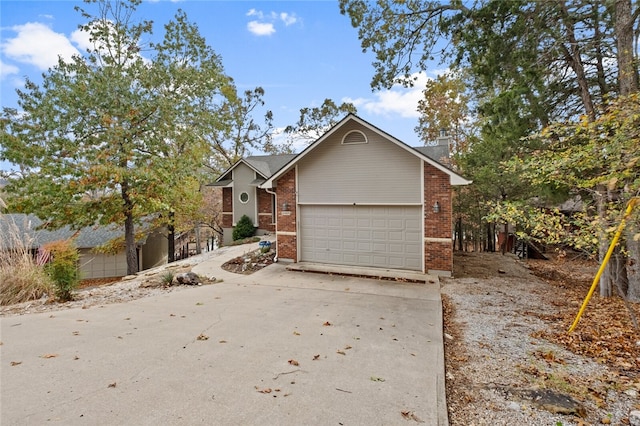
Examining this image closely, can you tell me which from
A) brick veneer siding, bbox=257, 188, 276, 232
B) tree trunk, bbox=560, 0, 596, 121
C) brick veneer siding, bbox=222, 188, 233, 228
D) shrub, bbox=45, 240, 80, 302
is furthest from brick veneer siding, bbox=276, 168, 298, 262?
brick veneer siding, bbox=222, 188, 233, 228

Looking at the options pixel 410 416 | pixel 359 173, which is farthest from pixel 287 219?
pixel 410 416

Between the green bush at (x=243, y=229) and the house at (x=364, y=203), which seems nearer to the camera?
the house at (x=364, y=203)

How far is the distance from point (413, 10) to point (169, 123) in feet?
30.5

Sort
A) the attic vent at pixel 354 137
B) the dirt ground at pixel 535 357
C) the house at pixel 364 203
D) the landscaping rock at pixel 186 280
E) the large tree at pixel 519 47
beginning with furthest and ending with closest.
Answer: the attic vent at pixel 354 137
the house at pixel 364 203
the landscaping rock at pixel 186 280
the large tree at pixel 519 47
the dirt ground at pixel 535 357

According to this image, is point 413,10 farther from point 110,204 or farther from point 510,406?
point 110,204

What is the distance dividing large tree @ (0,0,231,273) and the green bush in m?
4.05

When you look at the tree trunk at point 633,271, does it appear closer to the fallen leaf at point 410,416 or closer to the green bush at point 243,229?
the fallen leaf at point 410,416

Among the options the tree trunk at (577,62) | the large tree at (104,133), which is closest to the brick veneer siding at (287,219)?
the large tree at (104,133)

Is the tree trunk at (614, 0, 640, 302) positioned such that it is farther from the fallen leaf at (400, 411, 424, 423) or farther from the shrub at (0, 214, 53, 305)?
the shrub at (0, 214, 53, 305)

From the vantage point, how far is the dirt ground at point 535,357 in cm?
299

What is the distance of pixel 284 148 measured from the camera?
94.0 feet

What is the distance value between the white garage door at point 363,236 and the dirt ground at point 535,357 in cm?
221

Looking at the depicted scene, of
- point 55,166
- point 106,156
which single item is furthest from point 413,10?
point 55,166

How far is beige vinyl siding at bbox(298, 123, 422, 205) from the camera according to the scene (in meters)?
9.62
